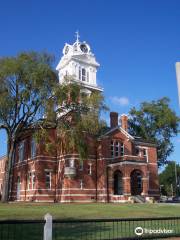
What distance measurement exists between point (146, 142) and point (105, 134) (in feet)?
28.5

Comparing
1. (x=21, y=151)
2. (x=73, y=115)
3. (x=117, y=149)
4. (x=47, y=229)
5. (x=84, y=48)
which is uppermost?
(x=84, y=48)

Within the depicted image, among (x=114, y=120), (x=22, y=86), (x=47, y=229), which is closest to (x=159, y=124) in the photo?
(x=114, y=120)

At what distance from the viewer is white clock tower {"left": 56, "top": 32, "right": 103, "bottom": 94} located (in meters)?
52.3

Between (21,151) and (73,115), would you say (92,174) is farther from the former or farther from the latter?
(21,151)

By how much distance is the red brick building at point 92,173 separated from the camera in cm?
4197

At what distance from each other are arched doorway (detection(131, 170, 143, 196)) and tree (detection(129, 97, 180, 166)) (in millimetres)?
15696

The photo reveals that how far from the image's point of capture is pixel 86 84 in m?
51.8

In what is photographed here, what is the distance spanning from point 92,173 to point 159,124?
21.6m

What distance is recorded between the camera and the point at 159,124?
198 ft

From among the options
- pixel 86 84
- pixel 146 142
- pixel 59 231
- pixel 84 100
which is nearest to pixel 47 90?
pixel 84 100

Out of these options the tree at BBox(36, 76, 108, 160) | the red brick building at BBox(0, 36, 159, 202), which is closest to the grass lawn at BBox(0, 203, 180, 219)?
the tree at BBox(36, 76, 108, 160)

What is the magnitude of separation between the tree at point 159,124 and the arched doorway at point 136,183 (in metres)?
15.7

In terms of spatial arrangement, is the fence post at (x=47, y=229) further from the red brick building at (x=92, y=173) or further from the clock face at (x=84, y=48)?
the clock face at (x=84, y=48)

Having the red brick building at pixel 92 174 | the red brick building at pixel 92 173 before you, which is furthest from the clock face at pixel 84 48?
the red brick building at pixel 92 174
